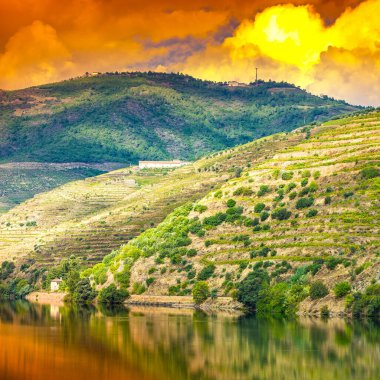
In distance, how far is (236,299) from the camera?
12888cm

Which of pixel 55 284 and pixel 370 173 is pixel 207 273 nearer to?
pixel 370 173

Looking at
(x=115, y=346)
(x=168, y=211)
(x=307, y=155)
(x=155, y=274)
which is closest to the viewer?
(x=115, y=346)

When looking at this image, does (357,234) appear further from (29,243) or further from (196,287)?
(29,243)

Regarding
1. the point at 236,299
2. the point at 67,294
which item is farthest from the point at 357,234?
the point at 67,294

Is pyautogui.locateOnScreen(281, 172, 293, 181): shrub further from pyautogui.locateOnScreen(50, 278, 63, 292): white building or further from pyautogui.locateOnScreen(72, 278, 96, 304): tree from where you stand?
pyautogui.locateOnScreen(50, 278, 63, 292): white building

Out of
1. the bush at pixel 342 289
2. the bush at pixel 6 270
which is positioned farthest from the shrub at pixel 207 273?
the bush at pixel 6 270

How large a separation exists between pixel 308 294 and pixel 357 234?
28.7 ft

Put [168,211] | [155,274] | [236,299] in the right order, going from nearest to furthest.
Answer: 1. [236,299]
2. [155,274]
3. [168,211]

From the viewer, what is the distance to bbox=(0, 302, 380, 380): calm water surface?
79.6 meters

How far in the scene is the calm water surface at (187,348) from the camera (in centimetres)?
7962

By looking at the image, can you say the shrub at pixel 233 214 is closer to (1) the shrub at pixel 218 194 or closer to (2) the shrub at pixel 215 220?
(2) the shrub at pixel 215 220

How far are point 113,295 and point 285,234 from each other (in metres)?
26.5

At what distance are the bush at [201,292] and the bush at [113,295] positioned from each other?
15.2 m

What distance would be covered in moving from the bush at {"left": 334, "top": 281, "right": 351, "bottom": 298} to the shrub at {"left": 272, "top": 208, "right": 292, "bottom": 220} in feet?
73.1
